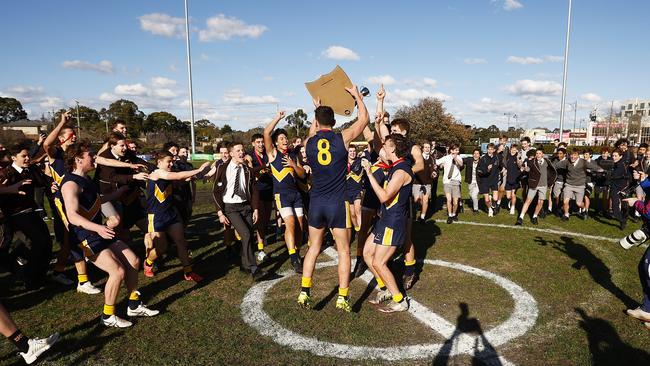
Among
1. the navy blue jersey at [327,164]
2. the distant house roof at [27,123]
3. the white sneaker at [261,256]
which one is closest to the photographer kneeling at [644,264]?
the navy blue jersey at [327,164]

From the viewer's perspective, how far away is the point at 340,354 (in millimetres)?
3854

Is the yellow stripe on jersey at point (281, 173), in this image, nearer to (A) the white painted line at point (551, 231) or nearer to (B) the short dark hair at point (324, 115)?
(B) the short dark hair at point (324, 115)

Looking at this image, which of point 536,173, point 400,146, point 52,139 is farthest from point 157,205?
point 536,173

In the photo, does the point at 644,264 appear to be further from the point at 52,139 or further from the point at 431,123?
the point at 431,123

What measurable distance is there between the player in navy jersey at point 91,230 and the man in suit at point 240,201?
1.78 m

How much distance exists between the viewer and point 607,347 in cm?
392

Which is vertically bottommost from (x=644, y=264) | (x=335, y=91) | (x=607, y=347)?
(x=607, y=347)

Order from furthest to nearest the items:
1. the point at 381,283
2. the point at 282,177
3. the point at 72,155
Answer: the point at 282,177
the point at 381,283
the point at 72,155

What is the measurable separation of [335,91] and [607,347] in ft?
13.9

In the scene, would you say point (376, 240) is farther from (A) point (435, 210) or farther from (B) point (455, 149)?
(A) point (435, 210)

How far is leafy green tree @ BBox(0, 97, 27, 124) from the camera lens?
78.9 meters

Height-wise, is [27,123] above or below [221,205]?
above

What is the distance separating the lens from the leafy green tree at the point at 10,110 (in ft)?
259

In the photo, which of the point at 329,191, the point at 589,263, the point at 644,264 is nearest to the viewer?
the point at 644,264
